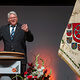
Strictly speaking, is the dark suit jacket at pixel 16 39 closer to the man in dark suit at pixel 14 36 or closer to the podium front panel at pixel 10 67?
the man in dark suit at pixel 14 36

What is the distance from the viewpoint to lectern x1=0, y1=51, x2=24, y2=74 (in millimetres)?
2748

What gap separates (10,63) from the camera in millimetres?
2834

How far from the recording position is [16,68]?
110 inches

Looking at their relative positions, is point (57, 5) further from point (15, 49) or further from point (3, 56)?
point (3, 56)

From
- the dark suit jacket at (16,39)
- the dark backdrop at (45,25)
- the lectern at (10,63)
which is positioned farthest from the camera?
the dark backdrop at (45,25)

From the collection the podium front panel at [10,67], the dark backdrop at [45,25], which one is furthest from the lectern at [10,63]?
the dark backdrop at [45,25]

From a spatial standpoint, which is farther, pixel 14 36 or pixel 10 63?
pixel 14 36

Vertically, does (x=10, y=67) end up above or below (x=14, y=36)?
below

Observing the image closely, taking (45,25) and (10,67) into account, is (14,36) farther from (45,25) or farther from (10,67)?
(45,25)

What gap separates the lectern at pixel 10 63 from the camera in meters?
2.75

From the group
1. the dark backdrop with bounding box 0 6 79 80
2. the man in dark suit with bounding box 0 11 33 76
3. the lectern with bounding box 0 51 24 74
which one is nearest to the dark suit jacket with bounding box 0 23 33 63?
the man in dark suit with bounding box 0 11 33 76

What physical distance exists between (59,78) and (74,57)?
6.22 feet

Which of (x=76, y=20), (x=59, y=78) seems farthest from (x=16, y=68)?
(x=59, y=78)

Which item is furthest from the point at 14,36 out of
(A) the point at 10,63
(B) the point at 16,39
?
(A) the point at 10,63
